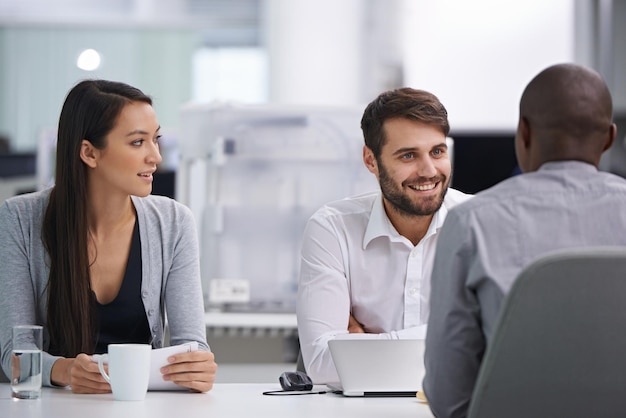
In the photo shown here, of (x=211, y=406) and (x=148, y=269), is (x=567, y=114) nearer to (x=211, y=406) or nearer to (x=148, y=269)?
(x=211, y=406)

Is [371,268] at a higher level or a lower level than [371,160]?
lower

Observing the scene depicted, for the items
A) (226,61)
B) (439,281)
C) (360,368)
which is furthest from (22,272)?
(226,61)

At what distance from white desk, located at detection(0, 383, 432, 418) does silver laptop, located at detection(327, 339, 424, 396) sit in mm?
26

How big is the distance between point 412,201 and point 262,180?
1.43m

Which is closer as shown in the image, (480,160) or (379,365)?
(379,365)

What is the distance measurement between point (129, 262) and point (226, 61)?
15.4ft

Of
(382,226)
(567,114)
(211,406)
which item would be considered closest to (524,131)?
(567,114)

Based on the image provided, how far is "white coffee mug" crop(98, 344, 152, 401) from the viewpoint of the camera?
1474 millimetres

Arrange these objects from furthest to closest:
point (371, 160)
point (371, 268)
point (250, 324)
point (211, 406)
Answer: point (250, 324) < point (371, 160) < point (371, 268) < point (211, 406)

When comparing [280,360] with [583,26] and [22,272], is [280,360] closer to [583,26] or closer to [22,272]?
[22,272]

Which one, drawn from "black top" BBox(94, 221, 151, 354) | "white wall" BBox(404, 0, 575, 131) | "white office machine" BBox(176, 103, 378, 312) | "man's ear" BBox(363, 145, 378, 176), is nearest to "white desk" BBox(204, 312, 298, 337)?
"white office machine" BBox(176, 103, 378, 312)

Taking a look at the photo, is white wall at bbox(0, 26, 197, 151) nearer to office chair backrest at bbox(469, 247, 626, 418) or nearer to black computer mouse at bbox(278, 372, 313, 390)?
black computer mouse at bbox(278, 372, 313, 390)

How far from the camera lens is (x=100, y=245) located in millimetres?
1952

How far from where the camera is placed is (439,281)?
3.82 ft
